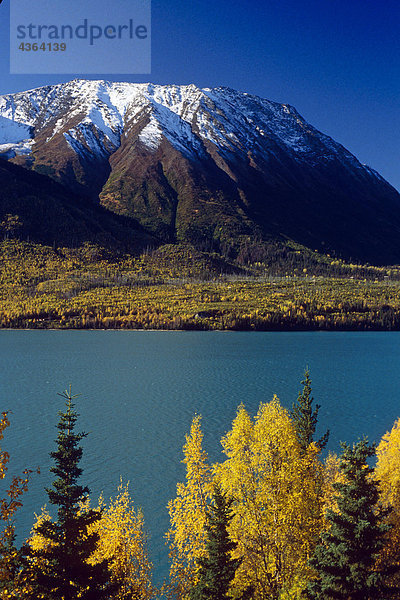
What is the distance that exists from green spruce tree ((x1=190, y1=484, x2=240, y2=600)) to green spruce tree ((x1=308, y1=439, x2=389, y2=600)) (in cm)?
363

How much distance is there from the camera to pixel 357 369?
100375 millimetres

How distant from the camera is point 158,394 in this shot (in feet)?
244

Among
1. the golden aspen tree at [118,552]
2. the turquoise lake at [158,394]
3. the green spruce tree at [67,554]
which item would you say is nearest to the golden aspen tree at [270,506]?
the golden aspen tree at [118,552]

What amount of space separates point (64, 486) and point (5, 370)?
83.4 meters

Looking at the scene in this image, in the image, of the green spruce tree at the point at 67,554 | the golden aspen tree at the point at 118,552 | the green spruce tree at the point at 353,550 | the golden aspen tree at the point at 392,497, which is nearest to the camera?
the green spruce tree at the point at 67,554

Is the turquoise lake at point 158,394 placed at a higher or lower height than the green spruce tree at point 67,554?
lower

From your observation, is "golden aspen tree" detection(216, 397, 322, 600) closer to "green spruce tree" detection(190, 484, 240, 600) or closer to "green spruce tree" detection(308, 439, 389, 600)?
"green spruce tree" detection(308, 439, 389, 600)

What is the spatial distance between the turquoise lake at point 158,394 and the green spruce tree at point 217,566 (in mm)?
10436

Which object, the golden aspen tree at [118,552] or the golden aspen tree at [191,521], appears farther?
the golden aspen tree at [191,521]

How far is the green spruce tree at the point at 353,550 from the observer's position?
17.6m

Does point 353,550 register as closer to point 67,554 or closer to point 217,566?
point 217,566

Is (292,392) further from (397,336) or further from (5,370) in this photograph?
(397,336)

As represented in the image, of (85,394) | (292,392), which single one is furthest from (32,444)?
(292,392)

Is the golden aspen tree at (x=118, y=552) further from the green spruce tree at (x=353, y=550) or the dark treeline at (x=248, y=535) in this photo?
the green spruce tree at (x=353, y=550)
